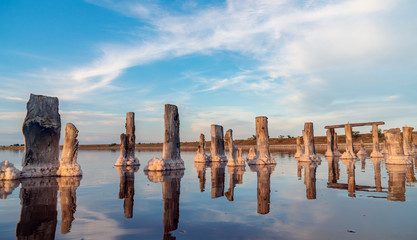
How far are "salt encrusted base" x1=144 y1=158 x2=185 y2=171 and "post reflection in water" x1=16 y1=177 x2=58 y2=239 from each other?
716 centimetres

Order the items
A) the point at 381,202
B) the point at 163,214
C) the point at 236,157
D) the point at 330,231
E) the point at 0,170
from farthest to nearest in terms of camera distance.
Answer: the point at 236,157 → the point at 0,170 → the point at 381,202 → the point at 163,214 → the point at 330,231

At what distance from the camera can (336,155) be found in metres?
32.9

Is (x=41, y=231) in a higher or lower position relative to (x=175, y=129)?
lower

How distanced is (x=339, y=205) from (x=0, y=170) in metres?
11.7

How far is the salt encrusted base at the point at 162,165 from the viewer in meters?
16.2

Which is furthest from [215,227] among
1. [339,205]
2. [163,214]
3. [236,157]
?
[236,157]

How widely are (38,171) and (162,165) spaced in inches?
228

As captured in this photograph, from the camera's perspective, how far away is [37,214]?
5.90 metres

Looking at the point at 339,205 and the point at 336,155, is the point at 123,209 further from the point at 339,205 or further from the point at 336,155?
the point at 336,155

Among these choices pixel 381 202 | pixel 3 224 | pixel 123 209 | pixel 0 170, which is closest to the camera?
pixel 3 224

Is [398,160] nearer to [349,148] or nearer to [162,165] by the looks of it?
[349,148]

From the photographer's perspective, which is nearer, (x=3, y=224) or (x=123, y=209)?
(x=3, y=224)

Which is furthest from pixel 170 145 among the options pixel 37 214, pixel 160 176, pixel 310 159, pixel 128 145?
pixel 310 159

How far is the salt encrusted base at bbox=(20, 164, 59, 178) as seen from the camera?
12.2 metres
